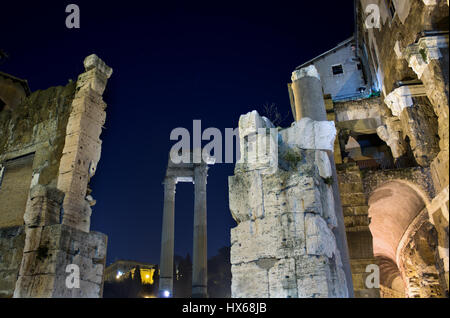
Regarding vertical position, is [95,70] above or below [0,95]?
below

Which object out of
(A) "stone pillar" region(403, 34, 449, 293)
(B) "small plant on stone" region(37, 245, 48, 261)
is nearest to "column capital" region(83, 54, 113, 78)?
(B) "small plant on stone" region(37, 245, 48, 261)

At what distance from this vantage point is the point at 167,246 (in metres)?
19.4

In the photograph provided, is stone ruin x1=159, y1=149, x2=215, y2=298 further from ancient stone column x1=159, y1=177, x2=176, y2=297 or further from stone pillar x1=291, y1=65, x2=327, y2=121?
stone pillar x1=291, y1=65, x2=327, y2=121

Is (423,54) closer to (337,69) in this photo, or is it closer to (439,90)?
(439,90)

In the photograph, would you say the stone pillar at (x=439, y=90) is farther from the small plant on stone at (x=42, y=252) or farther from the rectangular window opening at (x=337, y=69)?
the rectangular window opening at (x=337, y=69)

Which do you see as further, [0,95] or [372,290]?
[0,95]

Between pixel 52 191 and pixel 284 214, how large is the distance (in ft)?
Result: 17.0

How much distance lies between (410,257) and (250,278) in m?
9.55

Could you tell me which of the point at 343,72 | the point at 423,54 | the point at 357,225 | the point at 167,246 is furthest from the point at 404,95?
the point at 167,246

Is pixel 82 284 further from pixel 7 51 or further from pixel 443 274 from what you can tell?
pixel 7 51

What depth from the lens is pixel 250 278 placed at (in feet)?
16.1

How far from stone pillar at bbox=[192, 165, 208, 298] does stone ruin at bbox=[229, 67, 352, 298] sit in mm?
13374

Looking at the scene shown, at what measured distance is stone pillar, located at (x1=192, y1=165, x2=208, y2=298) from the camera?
17.8 m
